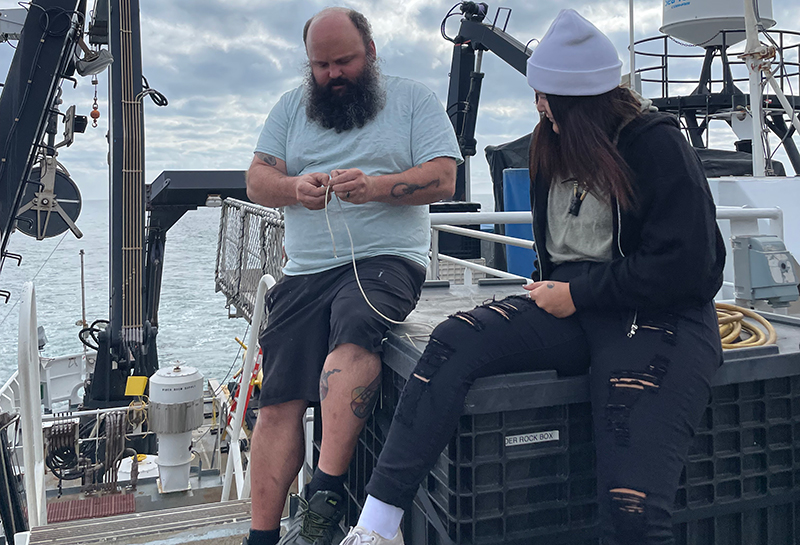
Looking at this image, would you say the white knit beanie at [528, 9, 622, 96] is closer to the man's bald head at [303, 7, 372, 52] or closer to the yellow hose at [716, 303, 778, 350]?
the yellow hose at [716, 303, 778, 350]

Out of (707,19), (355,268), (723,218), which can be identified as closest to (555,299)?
(355,268)

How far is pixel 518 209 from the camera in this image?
7.32 metres

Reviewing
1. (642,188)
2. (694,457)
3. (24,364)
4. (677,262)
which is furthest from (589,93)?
(24,364)

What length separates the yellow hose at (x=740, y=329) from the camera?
5.85 ft

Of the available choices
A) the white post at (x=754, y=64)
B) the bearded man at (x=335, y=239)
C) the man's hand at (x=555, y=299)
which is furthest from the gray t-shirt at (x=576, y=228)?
the white post at (x=754, y=64)

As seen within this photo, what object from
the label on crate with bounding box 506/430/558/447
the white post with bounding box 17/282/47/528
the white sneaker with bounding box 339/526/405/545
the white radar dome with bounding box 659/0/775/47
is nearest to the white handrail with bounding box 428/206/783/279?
the label on crate with bounding box 506/430/558/447

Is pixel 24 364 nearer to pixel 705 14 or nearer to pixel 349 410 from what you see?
pixel 349 410

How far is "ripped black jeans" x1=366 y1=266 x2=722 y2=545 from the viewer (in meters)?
1.41

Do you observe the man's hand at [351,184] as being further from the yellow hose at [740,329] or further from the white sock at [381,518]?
the yellow hose at [740,329]

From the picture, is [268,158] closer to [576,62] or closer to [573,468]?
[576,62]

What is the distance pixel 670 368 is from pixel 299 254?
4.30 ft

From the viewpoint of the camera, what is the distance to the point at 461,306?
2438mm

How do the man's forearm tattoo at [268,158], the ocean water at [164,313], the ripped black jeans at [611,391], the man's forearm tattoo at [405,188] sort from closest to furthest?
1. the ripped black jeans at [611,391]
2. the man's forearm tattoo at [405,188]
3. the man's forearm tattoo at [268,158]
4. the ocean water at [164,313]

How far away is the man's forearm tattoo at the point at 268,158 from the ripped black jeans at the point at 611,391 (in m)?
1.11
